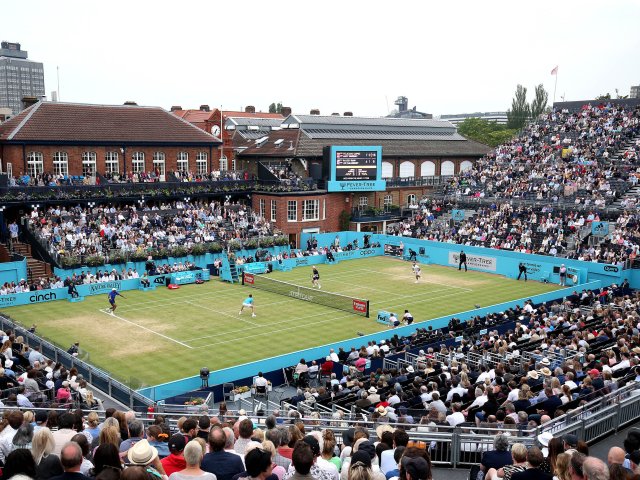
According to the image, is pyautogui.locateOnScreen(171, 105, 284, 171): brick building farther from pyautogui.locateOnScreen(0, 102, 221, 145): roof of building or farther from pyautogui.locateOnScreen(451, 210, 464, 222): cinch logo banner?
pyautogui.locateOnScreen(451, 210, 464, 222): cinch logo banner

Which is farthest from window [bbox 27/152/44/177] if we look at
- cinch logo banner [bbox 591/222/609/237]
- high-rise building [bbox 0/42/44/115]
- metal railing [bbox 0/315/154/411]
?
high-rise building [bbox 0/42/44/115]

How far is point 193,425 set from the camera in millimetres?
9273

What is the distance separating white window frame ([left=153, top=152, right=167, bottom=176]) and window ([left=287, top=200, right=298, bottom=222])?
11.5 meters

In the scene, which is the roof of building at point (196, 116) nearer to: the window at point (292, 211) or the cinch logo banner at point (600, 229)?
the window at point (292, 211)

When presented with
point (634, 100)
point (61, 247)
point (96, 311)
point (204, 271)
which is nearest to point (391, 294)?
point (204, 271)

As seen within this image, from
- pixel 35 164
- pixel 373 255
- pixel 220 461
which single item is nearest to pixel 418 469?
pixel 220 461

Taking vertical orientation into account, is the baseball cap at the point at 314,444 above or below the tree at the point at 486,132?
below

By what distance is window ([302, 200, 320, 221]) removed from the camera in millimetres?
55812

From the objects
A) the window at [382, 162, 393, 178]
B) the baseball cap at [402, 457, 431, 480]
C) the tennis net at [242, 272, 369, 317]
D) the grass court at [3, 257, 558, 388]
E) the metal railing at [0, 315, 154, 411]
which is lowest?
the grass court at [3, 257, 558, 388]

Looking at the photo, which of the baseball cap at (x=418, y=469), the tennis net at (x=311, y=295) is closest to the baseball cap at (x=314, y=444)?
the baseball cap at (x=418, y=469)

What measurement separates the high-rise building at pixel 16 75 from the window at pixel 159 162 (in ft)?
495

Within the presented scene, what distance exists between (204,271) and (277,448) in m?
35.0

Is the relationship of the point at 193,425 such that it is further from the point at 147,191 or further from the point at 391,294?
the point at 147,191

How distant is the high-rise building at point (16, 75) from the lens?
187500 mm
